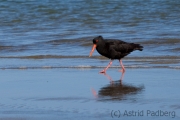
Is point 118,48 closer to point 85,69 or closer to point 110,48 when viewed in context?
point 110,48

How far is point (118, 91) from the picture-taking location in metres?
7.96

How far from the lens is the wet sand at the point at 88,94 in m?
6.64

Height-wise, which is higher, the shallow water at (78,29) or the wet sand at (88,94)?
the wet sand at (88,94)

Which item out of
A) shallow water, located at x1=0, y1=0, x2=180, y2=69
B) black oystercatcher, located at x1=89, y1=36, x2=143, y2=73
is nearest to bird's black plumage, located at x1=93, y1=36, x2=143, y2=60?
black oystercatcher, located at x1=89, y1=36, x2=143, y2=73

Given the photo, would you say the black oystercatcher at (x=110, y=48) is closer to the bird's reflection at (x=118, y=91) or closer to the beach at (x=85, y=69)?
the beach at (x=85, y=69)

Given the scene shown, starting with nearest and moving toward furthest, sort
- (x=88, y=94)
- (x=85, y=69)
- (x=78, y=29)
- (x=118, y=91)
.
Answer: (x=88, y=94) → (x=118, y=91) → (x=85, y=69) → (x=78, y=29)

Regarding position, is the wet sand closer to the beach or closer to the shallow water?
the beach

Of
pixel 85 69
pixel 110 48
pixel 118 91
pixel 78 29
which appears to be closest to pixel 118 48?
pixel 110 48

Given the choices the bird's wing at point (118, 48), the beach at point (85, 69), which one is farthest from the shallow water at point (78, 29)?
the bird's wing at point (118, 48)

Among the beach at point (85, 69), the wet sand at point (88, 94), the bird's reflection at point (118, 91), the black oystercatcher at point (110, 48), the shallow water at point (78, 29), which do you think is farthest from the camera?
the shallow water at point (78, 29)

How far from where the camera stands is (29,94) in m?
7.87

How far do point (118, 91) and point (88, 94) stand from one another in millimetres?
464

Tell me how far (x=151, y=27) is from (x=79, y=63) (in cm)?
673

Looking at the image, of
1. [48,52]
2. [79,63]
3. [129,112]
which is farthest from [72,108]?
[48,52]
